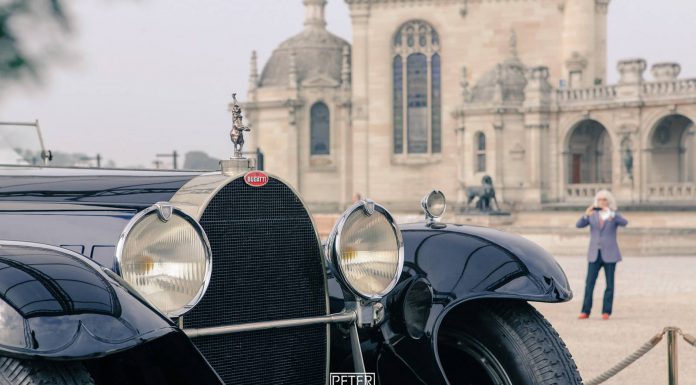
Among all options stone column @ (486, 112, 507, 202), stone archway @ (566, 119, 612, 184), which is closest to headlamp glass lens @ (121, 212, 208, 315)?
stone column @ (486, 112, 507, 202)

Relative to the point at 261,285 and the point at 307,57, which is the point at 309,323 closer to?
the point at 261,285

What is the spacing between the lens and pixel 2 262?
2.75 metres

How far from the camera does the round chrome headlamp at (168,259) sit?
10.4 feet

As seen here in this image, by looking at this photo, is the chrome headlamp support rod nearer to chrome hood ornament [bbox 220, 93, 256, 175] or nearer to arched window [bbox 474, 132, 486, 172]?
chrome hood ornament [bbox 220, 93, 256, 175]

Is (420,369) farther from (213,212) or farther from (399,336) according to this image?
(213,212)

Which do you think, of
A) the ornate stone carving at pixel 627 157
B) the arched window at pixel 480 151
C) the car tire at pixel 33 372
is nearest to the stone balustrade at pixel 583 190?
the ornate stone carving at pixel 627 157

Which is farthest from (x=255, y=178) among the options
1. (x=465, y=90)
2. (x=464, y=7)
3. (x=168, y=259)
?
(x=464, y=7)

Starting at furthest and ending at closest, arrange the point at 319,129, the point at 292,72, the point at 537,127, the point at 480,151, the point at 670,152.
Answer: the point at 292,72 → the point at 319,129 → the point at 480,151 → the point at 537,127 → the point at 670,152

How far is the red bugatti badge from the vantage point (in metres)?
3.51

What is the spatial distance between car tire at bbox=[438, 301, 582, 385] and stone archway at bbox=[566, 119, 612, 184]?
40388 mm

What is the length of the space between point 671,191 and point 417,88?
561 inches

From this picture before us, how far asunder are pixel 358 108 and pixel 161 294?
47.4m

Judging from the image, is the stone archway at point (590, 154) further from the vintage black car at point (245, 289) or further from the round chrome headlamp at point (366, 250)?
the round chrome headlamp at point (366, 250)

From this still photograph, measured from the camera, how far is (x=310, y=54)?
5369cm
